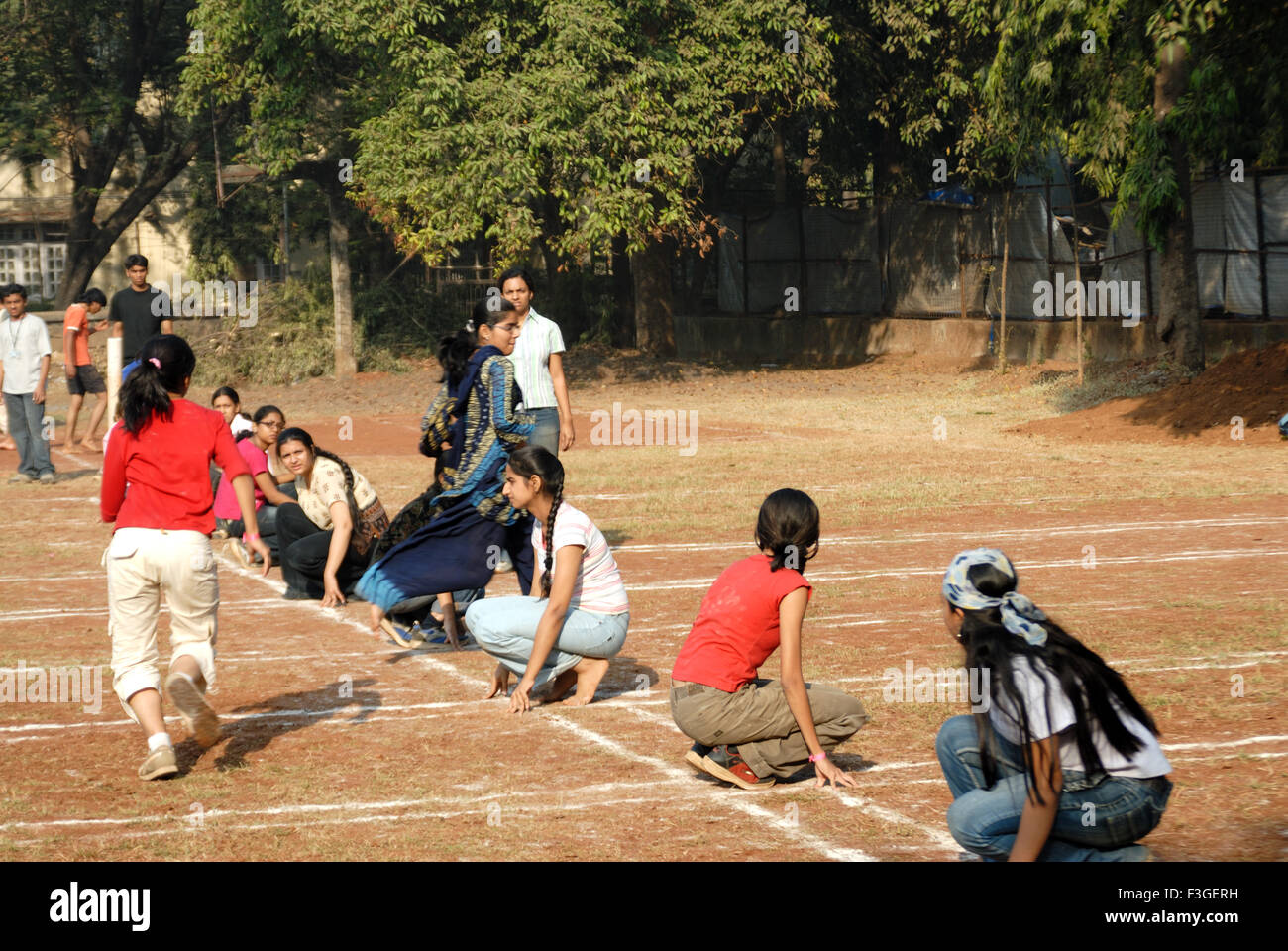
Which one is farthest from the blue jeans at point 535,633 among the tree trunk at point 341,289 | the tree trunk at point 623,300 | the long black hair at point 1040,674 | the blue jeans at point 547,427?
the tree trunk at point 623,300

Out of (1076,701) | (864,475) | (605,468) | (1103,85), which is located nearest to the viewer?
(1076,701)

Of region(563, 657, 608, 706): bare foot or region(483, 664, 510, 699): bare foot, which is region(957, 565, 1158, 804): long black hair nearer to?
region(563, 657, 608, 706): bare foot

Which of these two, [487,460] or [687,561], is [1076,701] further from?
[687,561]

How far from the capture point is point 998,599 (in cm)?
402

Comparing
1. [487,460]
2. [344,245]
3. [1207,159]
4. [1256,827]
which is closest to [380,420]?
[344,245]

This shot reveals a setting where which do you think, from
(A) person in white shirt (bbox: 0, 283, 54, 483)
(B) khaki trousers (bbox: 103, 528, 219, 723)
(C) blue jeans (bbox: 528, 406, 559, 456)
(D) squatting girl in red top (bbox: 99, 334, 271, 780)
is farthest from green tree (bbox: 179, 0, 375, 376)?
(B) khaki trousers (bbox: 103, 528, 219, 723)

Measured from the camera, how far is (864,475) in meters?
15.3

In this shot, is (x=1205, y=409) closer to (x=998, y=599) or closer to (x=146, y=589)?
(x=146, y=589)

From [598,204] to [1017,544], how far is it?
15.2 meters

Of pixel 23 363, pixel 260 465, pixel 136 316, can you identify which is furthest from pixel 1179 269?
pixel 23 363

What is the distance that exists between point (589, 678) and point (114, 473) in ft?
7.95

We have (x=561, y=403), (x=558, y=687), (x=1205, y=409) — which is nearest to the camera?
(x=558, y=687)

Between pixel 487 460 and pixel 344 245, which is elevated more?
pixel 344 245

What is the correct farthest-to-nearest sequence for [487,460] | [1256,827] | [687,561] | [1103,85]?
[1103,85]
[687,561]
[487,460]
[1256,827]
